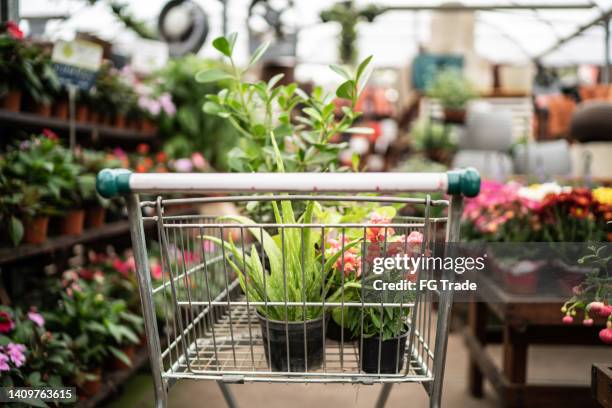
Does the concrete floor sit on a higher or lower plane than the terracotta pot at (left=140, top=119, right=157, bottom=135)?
lower

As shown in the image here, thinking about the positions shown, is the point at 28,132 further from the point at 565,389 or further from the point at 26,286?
the point at 565,389

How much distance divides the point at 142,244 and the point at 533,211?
1.64 m

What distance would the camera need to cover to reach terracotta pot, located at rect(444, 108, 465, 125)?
4805mm

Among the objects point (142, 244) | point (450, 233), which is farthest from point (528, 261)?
point (142, 244)

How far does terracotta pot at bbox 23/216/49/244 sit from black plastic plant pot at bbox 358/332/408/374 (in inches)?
50.0

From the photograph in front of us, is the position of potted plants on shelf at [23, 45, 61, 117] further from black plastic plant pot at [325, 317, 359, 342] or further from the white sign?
black plastic plant pot at [325, 317, 359, 342]

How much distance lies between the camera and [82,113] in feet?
8.09

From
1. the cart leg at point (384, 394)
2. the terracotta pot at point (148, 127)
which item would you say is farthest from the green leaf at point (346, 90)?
the terracotta pot at point (148, 127)

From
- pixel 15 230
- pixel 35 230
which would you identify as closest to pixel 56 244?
pixel 35 230

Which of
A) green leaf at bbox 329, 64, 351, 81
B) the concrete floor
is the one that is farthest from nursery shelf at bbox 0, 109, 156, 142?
green leaf at bbox 329, 64, 351, 81

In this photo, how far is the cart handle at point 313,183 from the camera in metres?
0.78

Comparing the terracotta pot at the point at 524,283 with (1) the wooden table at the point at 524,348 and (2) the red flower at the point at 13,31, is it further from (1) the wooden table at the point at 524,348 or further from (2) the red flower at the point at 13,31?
(2) the red flower at the point at 13,31

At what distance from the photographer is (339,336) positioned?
109cm

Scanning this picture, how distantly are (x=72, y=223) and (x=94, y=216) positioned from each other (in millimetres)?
214
